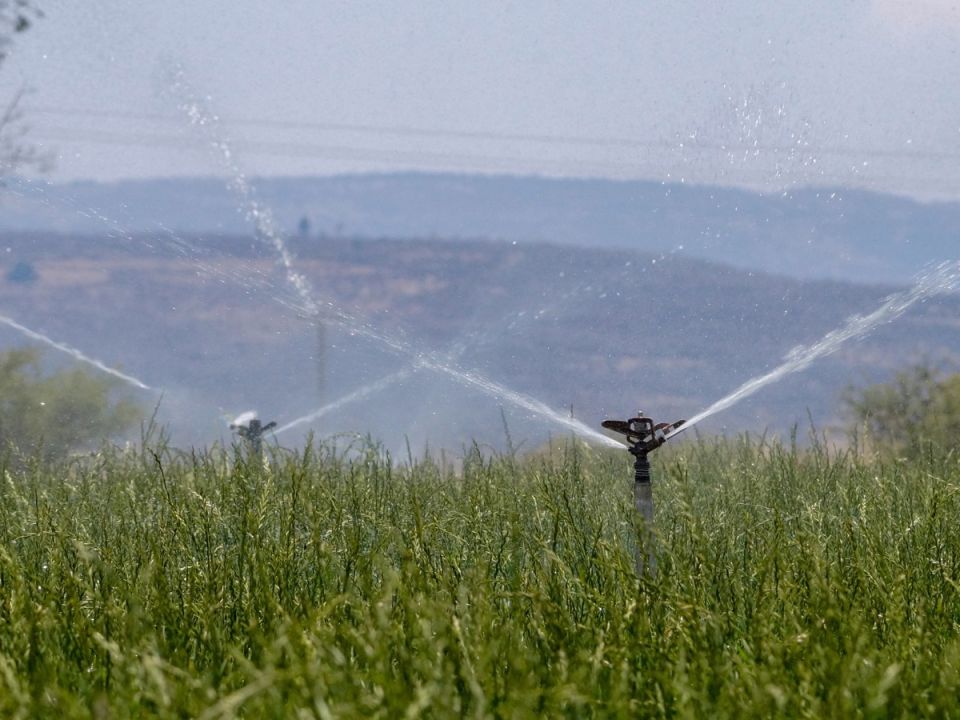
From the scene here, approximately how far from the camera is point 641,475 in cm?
424

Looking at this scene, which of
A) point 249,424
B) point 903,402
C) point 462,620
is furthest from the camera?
point 903,402

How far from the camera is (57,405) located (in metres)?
16.7

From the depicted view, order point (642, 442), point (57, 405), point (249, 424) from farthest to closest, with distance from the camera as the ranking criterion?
point (57, 405)
point (249, 424)
point (642, 442)

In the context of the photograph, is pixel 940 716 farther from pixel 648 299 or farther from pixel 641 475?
pixel 648 299

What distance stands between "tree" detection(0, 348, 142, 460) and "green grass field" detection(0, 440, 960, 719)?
37.0 ft

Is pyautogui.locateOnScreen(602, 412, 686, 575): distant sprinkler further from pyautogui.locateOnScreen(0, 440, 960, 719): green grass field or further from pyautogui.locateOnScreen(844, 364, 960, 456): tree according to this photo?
pyautogui.locateOnScreen(844, 364, 960, 456): tree

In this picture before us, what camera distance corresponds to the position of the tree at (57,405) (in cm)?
1583

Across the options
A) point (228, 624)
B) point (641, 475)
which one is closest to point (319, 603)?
point (228, 624)

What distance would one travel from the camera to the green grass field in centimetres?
262

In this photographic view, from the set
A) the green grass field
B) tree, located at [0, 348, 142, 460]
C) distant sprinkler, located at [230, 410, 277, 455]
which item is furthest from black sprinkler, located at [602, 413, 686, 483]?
tree, located at [0, 348, 142, 460]

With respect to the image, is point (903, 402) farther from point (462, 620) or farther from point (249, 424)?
point (462, 620)

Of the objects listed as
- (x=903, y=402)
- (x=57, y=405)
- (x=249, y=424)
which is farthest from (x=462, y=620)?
(x=57, y=405)

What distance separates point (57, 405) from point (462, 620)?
14.9m

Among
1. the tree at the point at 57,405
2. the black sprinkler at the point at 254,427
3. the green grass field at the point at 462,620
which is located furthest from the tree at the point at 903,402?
the tree at the point at 57,405
